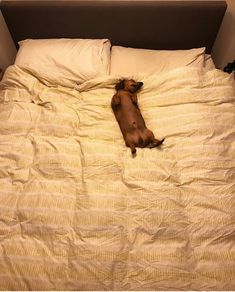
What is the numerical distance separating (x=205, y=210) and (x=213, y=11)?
154cm

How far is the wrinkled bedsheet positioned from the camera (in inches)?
38.9

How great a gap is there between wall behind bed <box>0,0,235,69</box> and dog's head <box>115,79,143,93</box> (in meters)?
0.95

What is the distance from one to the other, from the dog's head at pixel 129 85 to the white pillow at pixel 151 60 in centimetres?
21

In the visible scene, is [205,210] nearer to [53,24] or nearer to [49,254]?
[49,254]

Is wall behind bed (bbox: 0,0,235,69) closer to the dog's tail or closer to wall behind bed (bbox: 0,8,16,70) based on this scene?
wall behind bed (bbox: 0,8,16,70)

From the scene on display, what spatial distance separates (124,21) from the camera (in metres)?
2.02

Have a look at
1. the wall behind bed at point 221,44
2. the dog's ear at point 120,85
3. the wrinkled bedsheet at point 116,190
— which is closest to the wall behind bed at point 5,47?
the wall behind bed at point 221,44

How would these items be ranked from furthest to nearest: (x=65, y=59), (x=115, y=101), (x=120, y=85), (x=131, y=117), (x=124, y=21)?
1. (x=124, y=21)
2. (x=65, y=59)
3. (x=120, y=85)
4. (x=115, y=101)
5. (x=131, y=117)

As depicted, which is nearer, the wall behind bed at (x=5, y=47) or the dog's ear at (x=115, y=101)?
the dog's ear at (x=115, y=101)

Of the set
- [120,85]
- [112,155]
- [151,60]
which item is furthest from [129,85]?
[112,155]

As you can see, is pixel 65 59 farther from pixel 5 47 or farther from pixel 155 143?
pixel 155 143

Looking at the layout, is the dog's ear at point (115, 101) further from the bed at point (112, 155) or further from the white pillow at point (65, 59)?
the white pillow at point (65, 59)

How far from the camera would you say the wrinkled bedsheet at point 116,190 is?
0.99 m

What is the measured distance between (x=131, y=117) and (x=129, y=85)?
0.30 meters
